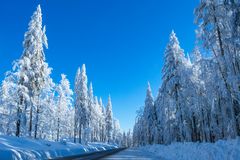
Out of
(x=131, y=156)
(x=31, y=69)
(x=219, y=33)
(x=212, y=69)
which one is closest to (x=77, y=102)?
(x=31, y=69)

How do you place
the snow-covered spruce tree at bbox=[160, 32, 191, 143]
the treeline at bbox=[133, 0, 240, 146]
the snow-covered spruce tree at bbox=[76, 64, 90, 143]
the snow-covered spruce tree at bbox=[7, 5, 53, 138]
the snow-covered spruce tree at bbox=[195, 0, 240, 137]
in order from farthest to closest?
the snow-covered spruce tree at bbox=[76, 64, 90, 143] < the snow-covered spruce tree at bbox=[160, 32, 191, 143] < the snow-covered spruce tree at bbox=[7, 5, 53, 138] < the snow-covered spruce tree at bbox=[195, 0, 240, 137] < the treeline at bbox=[133, 0, 240, 146]

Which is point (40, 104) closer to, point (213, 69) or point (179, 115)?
point (179, 115)

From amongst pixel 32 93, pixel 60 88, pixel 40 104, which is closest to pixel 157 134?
pixel 60 88

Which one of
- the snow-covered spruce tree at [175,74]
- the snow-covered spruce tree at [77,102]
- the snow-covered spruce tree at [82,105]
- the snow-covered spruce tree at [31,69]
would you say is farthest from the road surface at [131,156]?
the snow-covered spruce tree at [77,102]

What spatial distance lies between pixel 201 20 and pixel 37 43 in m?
20.9

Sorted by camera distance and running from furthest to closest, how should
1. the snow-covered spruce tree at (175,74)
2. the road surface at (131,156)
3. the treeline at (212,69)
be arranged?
the snow-covered spruce tree at (175,74) < the road surface at (131,156) < the treeline at (212,69)

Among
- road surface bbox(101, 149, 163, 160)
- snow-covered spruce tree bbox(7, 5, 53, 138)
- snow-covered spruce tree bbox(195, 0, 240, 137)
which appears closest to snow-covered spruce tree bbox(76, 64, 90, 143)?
snow-covered spruce tree bbox(7, 5, 53, 138)

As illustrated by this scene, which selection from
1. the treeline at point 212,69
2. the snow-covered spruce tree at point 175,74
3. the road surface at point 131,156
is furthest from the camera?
the snow-covered spruce tree at point 175,74

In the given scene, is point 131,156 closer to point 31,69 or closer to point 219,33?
point 219,33

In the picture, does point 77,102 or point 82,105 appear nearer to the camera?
point 82,105

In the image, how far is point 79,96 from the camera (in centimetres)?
5416

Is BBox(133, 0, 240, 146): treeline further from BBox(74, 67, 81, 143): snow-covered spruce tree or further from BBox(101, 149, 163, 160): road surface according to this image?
BBox(74, 67, 81, 143): snow-covered spruce tree

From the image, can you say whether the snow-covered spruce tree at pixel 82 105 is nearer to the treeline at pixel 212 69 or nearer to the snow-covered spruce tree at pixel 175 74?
the treeline at pixel 212 69

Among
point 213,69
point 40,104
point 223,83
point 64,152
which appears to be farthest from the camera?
point 40,104
